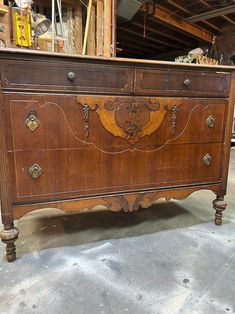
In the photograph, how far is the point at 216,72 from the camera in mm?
1462

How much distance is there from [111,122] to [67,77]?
31cm

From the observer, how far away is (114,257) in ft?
4.43

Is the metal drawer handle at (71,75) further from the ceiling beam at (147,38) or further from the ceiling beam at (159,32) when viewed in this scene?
the ceiling beam at (147,38)

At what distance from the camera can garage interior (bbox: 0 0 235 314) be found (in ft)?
3.45

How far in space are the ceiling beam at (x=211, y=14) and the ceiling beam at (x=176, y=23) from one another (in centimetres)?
16

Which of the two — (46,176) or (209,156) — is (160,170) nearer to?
(209,156)

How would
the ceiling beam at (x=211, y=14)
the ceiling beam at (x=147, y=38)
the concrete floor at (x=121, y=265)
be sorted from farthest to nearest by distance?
the ceiling beam at (x=147, y=38), the ceiling beam at (x=211, y=14), the concrete floor at (x=121, y=265)

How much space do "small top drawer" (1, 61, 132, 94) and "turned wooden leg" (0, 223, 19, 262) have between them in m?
0.69

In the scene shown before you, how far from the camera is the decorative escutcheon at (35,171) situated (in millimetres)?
1208

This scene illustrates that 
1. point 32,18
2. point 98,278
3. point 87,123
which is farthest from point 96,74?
point 98,278

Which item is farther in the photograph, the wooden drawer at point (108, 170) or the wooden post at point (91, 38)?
the wooden post at point (91, 38)

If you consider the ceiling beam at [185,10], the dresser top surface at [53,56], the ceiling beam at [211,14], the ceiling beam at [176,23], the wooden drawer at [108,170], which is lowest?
the wooden drawer at [108,170]

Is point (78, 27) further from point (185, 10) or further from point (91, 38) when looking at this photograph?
point (185, 10)

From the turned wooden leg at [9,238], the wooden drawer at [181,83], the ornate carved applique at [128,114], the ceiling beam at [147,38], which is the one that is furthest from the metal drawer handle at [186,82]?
the ceiling beam at [147,38]
